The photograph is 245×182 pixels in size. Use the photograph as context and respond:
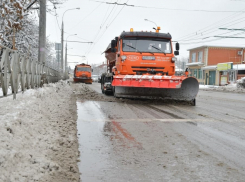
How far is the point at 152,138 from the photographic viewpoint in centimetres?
437

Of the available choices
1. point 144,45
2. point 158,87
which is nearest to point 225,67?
point 144,45

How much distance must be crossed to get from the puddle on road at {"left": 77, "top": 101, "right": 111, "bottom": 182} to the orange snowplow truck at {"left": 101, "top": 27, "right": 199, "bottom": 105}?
11.1 feet

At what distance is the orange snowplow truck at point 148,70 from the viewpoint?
8867mm

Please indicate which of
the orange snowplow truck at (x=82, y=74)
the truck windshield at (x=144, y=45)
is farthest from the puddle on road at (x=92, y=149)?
the orange snowplow truck at (x=82, y=74)

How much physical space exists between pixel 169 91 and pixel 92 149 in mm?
6109

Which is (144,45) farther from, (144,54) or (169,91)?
(169,91)

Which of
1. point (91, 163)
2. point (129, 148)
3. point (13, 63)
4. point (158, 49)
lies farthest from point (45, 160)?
point (158, 49)

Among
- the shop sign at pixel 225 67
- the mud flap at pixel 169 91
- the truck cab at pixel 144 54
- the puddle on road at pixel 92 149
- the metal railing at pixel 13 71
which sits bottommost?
the puddle on road at pixel 92 149

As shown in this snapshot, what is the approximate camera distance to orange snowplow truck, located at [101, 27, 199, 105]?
8867mm

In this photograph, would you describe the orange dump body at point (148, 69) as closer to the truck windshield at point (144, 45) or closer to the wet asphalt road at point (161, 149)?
the truck windshield at point (144, 45)

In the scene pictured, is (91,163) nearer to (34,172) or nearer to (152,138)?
(34,172)

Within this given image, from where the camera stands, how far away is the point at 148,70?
10094 mm

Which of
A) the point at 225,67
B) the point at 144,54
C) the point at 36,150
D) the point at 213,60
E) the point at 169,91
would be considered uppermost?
the point at 213,60

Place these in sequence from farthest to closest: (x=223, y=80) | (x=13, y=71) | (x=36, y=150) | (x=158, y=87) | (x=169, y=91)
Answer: (x=223, y=80) < (x=169, y=91) < (x=158, y=87) < (x=13, y=71) < (x=36, y=150)
